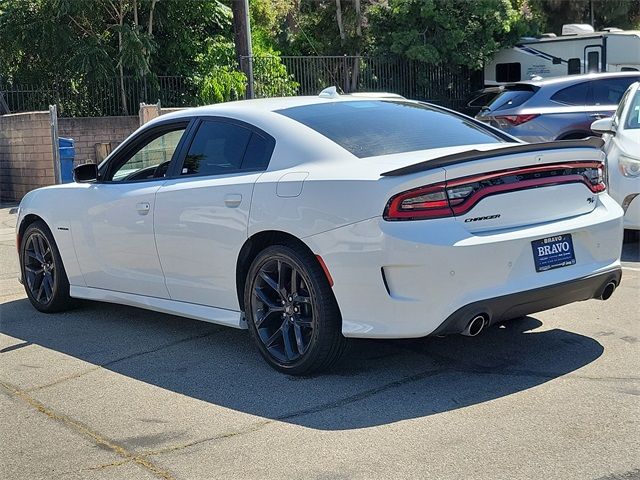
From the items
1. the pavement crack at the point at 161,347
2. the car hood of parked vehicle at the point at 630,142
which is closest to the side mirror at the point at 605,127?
the car hood of parked vehicle at the point at 630,142

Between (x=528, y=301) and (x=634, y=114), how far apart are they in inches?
217

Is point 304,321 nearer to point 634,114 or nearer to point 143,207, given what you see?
point 143,207

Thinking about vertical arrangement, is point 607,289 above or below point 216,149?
below

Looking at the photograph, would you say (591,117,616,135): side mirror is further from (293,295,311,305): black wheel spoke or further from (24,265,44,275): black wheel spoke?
(24,265,44,275): black wheel spoke

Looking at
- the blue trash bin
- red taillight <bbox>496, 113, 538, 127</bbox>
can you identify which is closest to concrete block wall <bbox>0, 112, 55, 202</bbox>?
the blue trash bin

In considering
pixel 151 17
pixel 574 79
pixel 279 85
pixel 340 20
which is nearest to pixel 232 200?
pixel 574 79

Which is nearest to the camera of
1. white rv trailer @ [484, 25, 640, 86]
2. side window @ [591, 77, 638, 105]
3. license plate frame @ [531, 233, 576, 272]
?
license plate frame @ [531, 233, 576, 272]

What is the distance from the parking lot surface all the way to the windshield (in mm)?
3424

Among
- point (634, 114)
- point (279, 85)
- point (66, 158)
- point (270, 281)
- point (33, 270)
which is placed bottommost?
point (33, 270)

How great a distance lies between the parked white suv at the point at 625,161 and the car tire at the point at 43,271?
5.21 meters

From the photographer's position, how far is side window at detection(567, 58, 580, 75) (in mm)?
22109

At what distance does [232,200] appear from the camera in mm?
5406

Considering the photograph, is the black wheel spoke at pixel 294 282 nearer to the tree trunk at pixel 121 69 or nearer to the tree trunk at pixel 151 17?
the tree trunk at pixel 121 69

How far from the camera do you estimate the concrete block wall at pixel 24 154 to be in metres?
16.1
